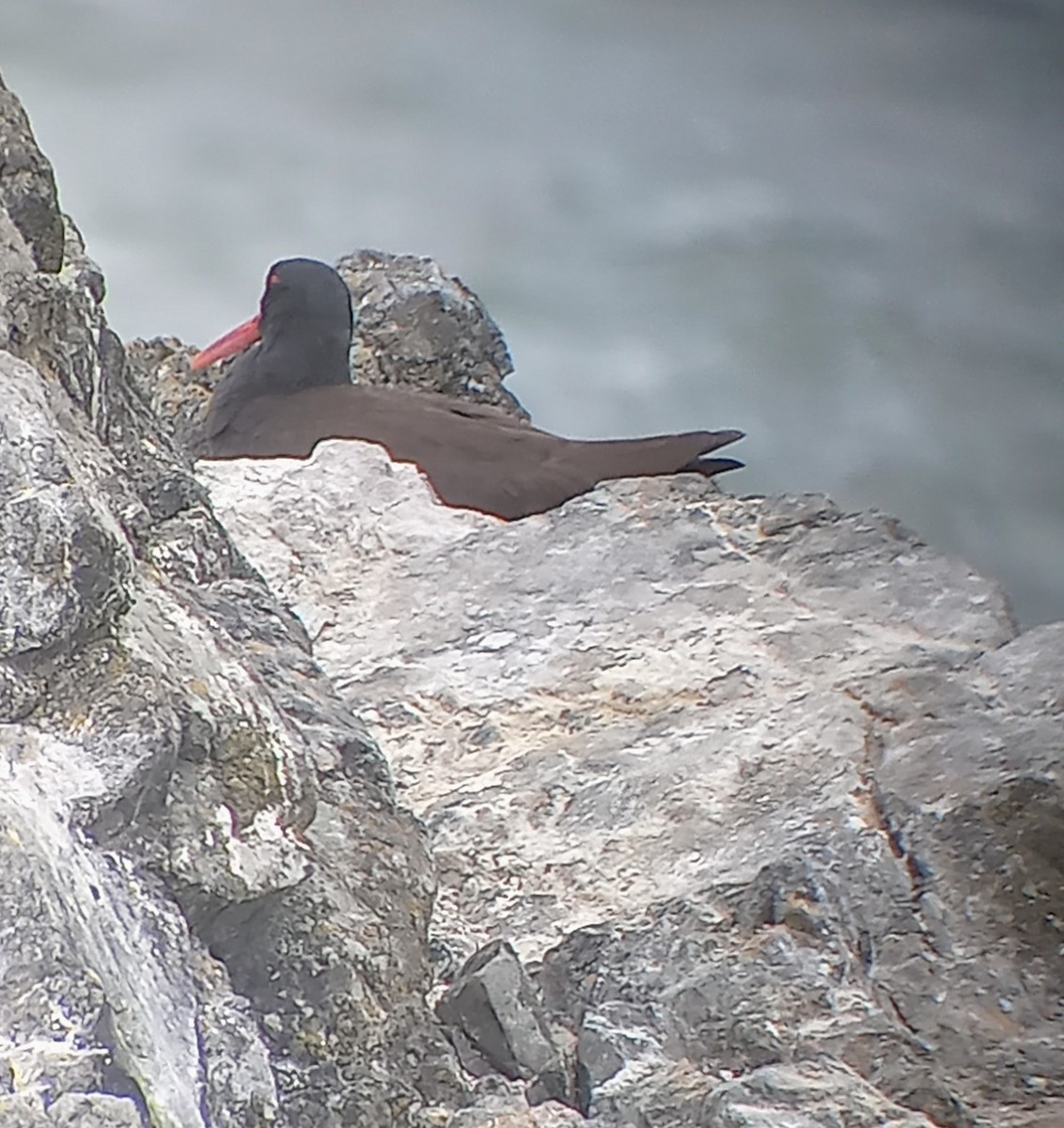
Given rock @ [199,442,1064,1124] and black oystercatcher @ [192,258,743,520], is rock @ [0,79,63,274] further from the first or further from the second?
black oystercatcher @ [192,258,743,520]

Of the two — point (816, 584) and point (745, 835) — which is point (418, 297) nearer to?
point (816, 584)

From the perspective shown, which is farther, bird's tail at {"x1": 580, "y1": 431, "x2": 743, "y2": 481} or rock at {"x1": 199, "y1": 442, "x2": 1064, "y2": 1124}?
bird's tail at {"x1": 580, "y1": 431, "x2": 743, "y2": 481}

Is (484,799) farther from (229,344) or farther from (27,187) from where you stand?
(229,344)

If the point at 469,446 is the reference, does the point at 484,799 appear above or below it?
below

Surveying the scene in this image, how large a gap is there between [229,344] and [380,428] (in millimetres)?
2093

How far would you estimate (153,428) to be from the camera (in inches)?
85.3

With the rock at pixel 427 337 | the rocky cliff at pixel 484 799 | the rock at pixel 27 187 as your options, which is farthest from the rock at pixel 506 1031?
the rock at pixel 427 337

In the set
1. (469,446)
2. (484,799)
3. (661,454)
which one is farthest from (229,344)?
(484,799)

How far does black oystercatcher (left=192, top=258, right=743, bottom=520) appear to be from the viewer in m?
4.80

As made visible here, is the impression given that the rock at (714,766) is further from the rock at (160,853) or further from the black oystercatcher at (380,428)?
the black oystercatcher at (380,428)

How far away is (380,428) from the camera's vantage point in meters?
5.24

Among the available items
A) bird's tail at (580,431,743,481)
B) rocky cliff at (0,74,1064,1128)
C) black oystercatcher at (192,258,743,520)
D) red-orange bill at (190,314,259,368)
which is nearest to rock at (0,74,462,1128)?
rocky cliff at (0,74,1064,1128)

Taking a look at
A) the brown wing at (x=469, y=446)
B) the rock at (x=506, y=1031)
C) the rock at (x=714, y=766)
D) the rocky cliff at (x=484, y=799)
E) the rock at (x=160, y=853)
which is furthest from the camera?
the brown wing at (x=469, y=446)

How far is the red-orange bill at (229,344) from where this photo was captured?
6.93 metres
